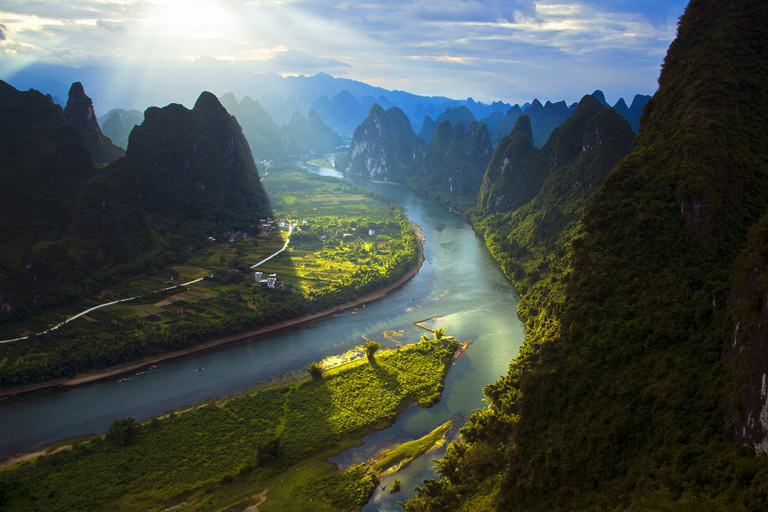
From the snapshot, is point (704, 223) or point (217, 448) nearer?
point (704, 223)

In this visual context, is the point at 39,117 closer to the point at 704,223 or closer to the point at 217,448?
the point at 217,448

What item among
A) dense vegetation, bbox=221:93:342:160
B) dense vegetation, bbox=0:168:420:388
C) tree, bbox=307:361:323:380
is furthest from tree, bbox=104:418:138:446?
dense vegetation, bbox=221:93:342:160

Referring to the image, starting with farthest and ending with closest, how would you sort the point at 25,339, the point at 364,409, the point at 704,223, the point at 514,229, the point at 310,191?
the point at 310,191 → the point at 514,229 → the point at 25,339 → the point at 364,409 → the point at 704,223

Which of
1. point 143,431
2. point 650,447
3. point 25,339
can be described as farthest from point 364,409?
point 25,339

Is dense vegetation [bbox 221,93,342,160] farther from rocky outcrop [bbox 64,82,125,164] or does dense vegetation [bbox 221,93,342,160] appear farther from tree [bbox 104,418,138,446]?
tree [bbox 104,418,138,446]

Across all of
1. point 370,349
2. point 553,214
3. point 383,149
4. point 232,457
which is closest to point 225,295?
point 370,349

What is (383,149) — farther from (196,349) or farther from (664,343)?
(664,343)

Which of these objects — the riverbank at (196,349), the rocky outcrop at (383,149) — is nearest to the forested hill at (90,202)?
the riverbank at (196,349)
